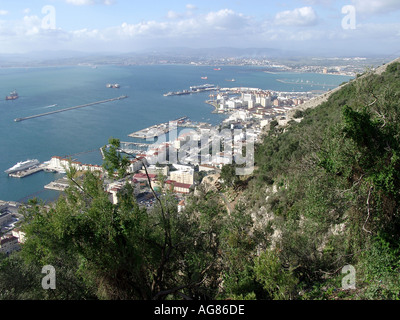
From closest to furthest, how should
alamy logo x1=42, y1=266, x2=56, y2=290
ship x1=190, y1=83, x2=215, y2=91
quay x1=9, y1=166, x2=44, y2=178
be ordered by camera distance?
alamy logo x1=42, y1=266, x2=56, y2=290
quay x1=9, y1=166, x2=44, y2=178
ship x1=190, y1=83, x2=215, y2=91

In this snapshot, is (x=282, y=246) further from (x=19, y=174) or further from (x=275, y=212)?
(x=19, y=174)

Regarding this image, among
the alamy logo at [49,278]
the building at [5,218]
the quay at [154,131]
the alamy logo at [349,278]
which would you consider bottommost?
the building at [5,218]

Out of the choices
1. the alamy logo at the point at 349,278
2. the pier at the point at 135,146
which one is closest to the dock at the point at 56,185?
the pier at the point at 135,146

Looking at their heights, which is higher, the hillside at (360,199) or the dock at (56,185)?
the hillside at (360,199)

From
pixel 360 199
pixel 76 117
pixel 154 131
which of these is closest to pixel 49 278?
pixel 360 199

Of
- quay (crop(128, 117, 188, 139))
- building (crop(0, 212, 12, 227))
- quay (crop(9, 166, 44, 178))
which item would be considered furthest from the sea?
building (crop(0, 212, 12, 227))

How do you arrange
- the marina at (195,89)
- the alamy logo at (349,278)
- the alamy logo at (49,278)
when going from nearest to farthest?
the alamy logo at (349,278)
the alamy logo at (49,278)
the marina at (195,89)

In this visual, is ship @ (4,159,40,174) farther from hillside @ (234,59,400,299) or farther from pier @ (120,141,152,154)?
hillside @ (234,59,400,299)

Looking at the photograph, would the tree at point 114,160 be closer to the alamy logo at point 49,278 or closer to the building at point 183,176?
the alamy logo at point 49,278

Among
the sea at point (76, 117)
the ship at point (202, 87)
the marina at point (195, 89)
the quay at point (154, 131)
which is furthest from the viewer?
the ship at point (202, 87)

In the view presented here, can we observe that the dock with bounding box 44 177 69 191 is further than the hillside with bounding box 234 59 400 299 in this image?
Yes
